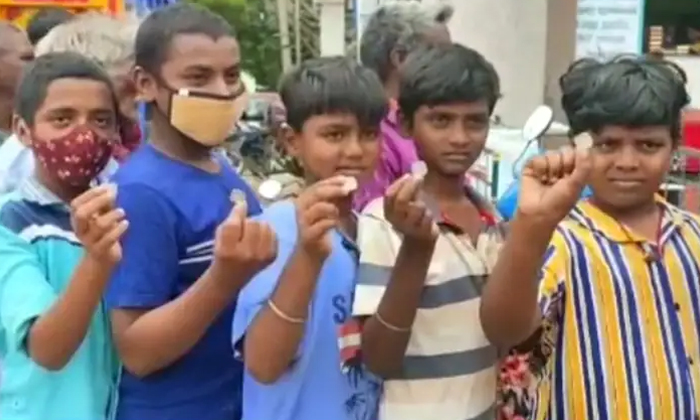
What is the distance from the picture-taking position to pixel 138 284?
2.40m

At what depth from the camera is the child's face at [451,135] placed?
2598 millimetres

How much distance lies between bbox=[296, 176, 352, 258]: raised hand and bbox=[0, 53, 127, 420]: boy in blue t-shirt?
0.41 meters

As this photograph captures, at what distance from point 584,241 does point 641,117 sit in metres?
0.29

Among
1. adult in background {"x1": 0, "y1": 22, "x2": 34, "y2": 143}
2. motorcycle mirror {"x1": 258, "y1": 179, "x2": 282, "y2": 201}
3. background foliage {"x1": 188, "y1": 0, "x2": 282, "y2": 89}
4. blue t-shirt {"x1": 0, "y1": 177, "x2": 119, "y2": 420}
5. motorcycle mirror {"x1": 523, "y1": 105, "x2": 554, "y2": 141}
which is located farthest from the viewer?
background foliage {"x1": 188, "y1": 0, "x2": 282, "y2": 89}

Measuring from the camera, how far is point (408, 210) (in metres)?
2.21

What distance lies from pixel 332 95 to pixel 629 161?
67 cm

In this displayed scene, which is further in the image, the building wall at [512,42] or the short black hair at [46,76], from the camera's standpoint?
the building wall at [512,42]

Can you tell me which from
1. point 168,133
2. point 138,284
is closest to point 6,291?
point 138,284

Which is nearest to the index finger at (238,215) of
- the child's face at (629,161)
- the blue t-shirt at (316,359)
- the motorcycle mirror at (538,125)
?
the blue t-shirt at (316,359)

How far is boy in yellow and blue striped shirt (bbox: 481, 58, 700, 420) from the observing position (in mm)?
2443

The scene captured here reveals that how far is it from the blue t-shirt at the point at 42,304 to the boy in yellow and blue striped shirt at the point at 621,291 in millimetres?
856

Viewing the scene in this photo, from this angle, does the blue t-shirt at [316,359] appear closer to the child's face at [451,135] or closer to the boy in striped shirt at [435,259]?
the boy in striped shirt at [435,259]

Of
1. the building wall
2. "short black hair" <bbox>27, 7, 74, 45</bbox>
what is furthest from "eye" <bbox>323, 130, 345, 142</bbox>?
the building wall

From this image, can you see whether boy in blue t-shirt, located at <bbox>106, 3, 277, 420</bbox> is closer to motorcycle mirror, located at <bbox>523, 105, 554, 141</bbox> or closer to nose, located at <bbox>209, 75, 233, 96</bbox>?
nose, located at <bbox>209, 75, 233, 96</bbox>
